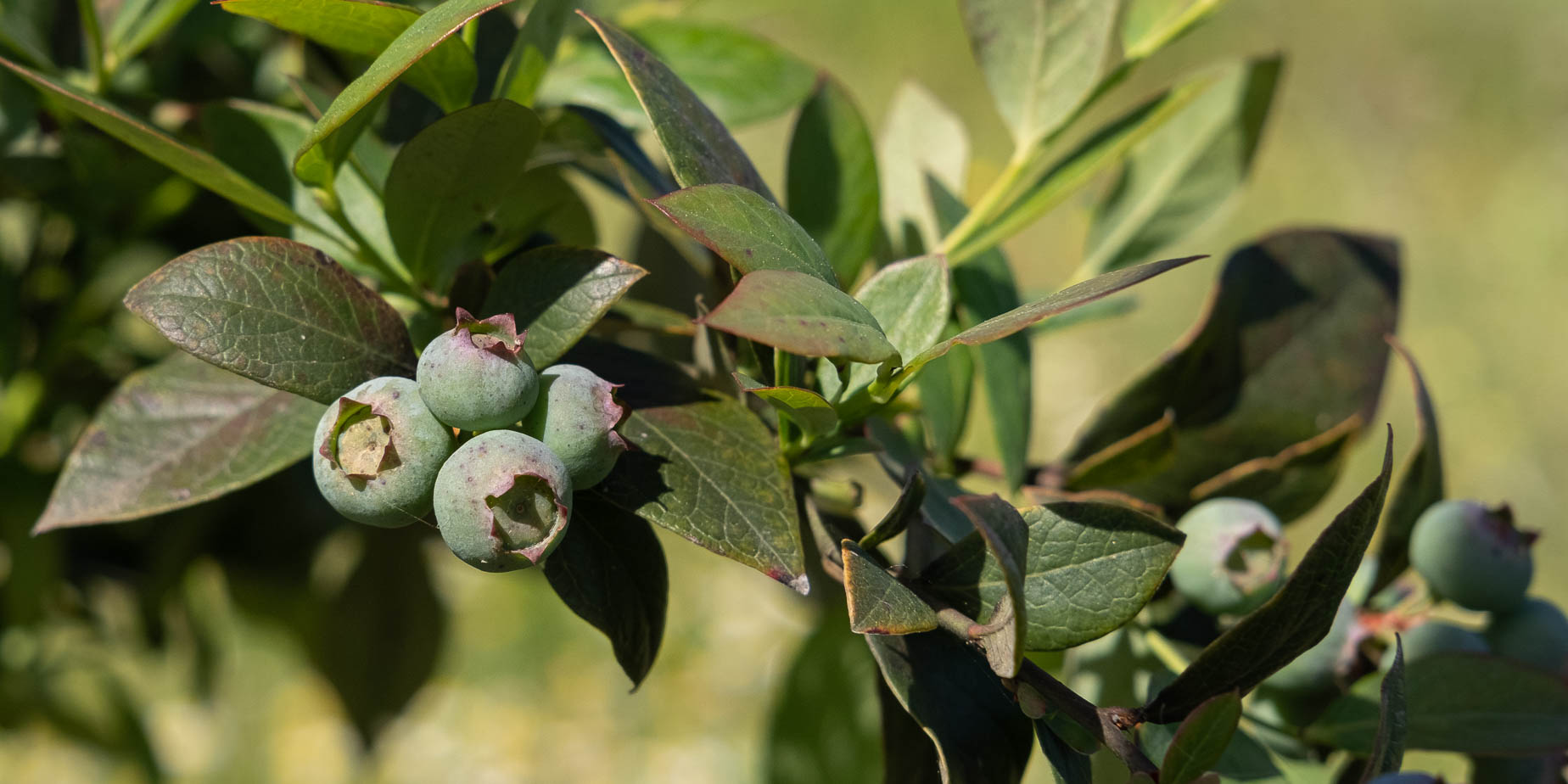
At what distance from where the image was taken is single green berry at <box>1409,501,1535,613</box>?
518mm

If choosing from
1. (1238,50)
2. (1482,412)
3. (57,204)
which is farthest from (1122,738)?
(1238,50)

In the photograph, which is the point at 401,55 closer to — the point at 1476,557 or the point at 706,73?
the point at 706,73

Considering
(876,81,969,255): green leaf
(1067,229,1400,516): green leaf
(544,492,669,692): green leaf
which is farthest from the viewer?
(876,81,969,255): green leaf

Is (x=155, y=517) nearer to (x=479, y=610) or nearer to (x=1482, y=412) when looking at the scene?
(x=479, y=610)

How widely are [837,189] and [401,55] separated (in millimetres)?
252

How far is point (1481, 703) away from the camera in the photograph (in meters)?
0.47

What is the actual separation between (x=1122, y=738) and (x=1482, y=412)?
7.52 feet

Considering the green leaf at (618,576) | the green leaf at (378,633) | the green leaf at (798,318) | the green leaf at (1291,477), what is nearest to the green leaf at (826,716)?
the green leaf at (378,633)

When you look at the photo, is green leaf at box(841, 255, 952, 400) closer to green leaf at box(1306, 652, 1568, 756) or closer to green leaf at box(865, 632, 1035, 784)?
green leaf at box(865, 632, 1035, 784)

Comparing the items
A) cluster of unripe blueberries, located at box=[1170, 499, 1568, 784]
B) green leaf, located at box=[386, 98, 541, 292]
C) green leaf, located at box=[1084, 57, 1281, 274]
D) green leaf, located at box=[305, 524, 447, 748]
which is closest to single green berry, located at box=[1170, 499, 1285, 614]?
cluster of unripe blueberries, located at box=[1170, 499, 1568, 784]

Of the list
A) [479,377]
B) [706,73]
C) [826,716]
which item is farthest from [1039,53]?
[826,716]

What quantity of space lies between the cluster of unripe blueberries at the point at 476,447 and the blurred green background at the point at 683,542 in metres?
0.28

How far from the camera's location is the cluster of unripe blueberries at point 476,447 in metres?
0.33

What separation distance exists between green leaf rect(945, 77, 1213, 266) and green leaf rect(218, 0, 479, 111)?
235 millimetres
